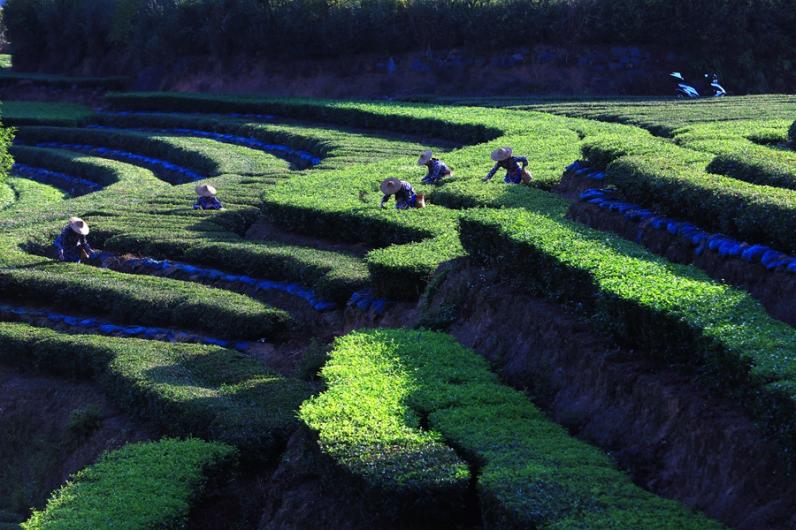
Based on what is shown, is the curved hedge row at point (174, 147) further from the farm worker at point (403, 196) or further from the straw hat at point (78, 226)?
the farm worker at point (403, 196)

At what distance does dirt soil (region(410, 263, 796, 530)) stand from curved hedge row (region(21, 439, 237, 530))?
3.32 m

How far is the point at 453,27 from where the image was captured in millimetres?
46688

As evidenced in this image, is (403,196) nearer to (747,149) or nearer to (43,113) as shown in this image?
(747,149)

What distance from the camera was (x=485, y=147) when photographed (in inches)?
1043

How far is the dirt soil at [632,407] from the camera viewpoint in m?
8.40

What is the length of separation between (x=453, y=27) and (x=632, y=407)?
38150mm

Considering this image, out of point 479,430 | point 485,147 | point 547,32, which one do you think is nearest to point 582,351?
point 479,430

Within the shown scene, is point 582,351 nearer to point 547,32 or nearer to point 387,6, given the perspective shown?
point 547,32

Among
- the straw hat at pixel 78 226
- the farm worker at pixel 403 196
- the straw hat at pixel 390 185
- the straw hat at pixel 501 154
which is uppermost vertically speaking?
the straw hat at pixel 501 154

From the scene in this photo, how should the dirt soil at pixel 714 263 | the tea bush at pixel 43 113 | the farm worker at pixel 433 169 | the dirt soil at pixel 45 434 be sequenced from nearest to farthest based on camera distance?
the dirt soil at pixel 714 263 < the dirt soil at pixel 45 434 < the farm worker at pixel 433 169 < the tea bush at pixel 43 113

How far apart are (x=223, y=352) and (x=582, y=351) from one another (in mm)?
5608

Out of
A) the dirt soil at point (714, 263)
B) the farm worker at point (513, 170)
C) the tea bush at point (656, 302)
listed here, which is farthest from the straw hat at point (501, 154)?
the tea bush at point (656, 302)

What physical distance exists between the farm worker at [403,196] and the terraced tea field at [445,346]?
1.65 ft

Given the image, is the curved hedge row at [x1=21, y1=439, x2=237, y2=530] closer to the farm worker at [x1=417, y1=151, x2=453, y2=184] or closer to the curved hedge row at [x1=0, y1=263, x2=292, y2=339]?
the curved hedge row at [x1=0, y1=263, x2=292, y2=339]
